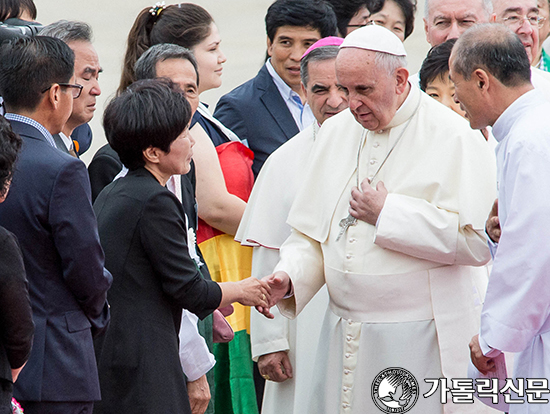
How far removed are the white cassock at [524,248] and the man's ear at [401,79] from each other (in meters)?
0.58

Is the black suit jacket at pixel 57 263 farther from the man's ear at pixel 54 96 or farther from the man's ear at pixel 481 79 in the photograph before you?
the man's ear at pixel 481 79

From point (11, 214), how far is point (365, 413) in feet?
5.18

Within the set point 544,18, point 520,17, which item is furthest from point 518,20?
point 544,18

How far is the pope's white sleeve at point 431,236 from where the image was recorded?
3.31m

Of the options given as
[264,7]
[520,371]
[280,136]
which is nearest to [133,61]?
[280,136]

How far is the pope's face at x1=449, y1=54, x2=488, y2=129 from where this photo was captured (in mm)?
2984

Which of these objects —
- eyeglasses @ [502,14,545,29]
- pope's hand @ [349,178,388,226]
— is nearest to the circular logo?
pope's hand @ [349,178,388,226]

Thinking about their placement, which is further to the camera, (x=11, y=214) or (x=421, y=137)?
(x=421, y=137)

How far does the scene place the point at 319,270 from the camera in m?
3.63

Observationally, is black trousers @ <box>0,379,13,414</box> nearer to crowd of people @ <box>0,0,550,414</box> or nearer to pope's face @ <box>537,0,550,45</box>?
crowd of people @ <box>0,0,550,414</box>

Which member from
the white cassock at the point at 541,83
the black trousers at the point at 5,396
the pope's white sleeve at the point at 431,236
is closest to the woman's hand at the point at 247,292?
the pope's white sleeve at the point at 431,236

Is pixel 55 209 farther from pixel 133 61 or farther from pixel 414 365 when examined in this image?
pixel 133 61

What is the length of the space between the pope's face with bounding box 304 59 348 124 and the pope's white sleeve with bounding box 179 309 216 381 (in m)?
1.31

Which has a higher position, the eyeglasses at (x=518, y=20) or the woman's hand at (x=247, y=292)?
the eyeglasses at (x=518, y=20)
